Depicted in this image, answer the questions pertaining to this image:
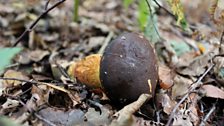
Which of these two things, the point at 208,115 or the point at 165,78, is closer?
the point at 208,115

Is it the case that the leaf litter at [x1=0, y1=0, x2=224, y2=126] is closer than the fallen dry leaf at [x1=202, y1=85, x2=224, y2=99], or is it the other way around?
the leaf litter at [x1=0, y1=0, x2=224, y2=126]

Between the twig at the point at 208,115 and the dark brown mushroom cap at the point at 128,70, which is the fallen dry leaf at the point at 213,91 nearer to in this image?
the twig at the point at 208,115

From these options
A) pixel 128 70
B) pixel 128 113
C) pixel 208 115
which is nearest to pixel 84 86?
pixel 128 70

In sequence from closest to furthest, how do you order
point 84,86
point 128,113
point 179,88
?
point 128,113
point 84,86
point 179,88

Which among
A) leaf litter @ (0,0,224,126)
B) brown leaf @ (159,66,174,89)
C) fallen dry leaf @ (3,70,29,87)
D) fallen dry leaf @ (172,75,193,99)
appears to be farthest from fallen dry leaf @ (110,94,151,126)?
fallen dry leaf @ (3,70,29,87)

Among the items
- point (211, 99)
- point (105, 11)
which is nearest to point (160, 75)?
point (211, 99)

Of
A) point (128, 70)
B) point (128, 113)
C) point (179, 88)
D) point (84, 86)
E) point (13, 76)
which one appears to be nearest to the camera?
point (128, 113)

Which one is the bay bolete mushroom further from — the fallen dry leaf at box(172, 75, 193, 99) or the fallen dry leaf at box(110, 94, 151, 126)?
the fallen dry leaf at box(172, 75, 193, 99)

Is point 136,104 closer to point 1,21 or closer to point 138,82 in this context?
point 138,82

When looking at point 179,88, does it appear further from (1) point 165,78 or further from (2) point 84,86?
(2) point 84,86
